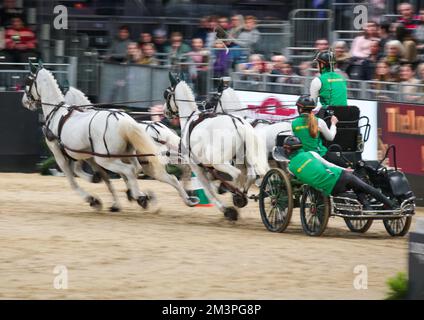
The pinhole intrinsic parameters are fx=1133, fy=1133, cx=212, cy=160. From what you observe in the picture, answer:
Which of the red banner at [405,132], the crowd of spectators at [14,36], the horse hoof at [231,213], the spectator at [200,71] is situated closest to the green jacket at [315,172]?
the horse hoof at [231,213]

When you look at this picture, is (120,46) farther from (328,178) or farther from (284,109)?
(328,178)

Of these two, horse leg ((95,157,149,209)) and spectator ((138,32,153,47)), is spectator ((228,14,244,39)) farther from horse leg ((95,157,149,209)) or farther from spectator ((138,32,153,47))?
horse leg ((95,157,149,209))

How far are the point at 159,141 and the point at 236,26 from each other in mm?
5670

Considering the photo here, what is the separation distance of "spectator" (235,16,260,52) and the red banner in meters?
4.19

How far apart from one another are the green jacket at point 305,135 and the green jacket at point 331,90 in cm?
88

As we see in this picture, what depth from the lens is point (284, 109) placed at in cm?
1762

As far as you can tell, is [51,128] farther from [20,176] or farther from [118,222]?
[20,176]

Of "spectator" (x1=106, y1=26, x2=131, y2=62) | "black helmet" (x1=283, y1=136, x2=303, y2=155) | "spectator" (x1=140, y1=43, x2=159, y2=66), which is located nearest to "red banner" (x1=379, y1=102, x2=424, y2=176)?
"black helmet" (x1=283, y1=136, x2=303, y2=155)

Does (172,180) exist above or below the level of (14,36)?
below

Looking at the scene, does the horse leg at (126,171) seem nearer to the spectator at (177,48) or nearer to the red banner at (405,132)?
the red banner at (405,132)

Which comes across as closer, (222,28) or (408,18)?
(408,18)

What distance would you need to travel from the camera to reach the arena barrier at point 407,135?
53.0 feet

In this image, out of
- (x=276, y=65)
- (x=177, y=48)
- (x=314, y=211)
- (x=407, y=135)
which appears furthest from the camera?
(x=177, y=48)

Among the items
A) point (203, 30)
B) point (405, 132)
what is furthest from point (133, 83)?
point (405, 132)
